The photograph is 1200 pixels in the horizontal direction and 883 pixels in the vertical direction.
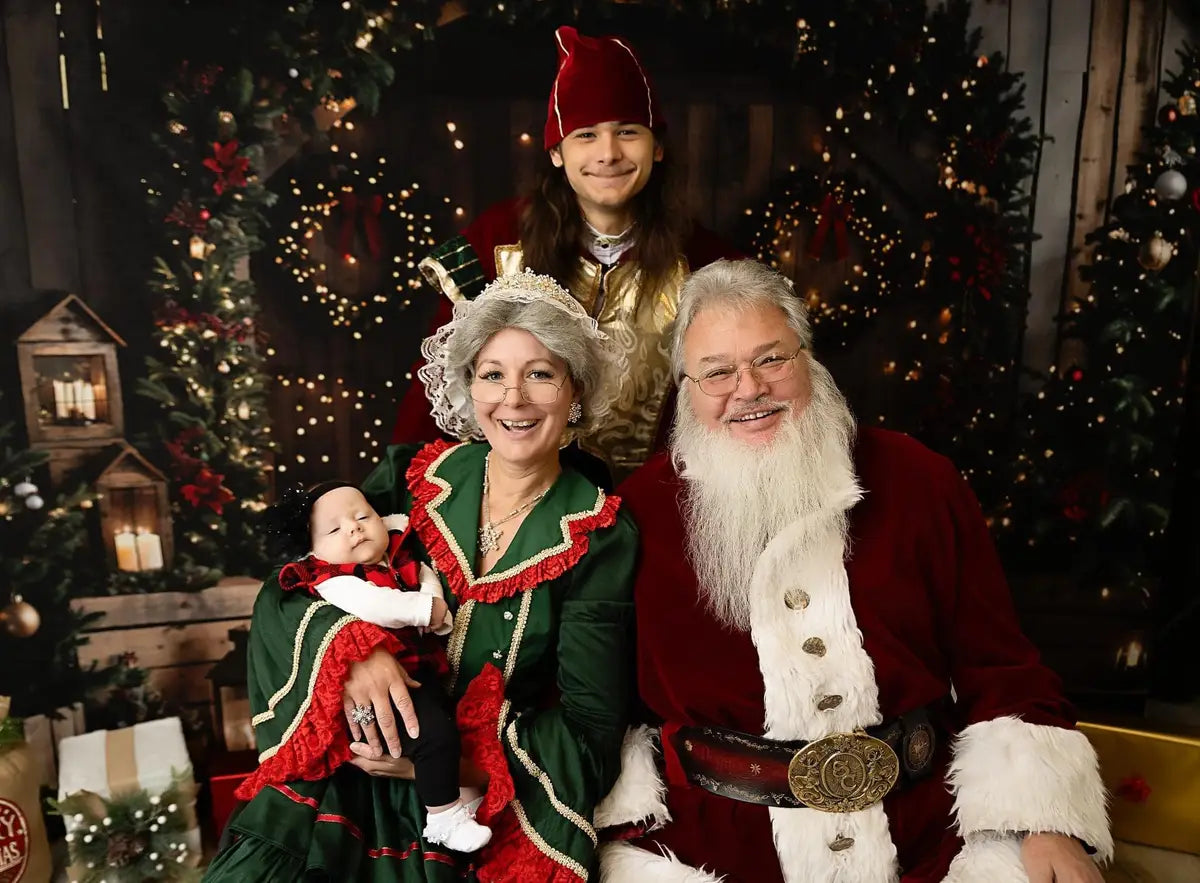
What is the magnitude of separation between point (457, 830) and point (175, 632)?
2003 millimetres

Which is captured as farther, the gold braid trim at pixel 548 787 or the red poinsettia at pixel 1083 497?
the red poinsettia at pixel 1083 497

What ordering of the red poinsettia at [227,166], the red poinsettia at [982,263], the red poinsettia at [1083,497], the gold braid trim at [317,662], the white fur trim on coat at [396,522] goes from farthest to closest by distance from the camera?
the red poinsettia at [1083,497] < the red poinsettia at [982,263] < the red poinsettia at [227,166] < the white fur trim on coat at [396,522] < the gold braid trim at [317,662]

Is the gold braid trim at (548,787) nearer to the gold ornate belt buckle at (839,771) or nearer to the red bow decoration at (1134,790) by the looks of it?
the gold ornate belt buckle at (839,771)

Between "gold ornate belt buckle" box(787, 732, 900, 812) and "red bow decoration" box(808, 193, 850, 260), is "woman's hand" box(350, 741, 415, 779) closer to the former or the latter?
"gold ornate belt buckle" box(787, 732, 900, 812)

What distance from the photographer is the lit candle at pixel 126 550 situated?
3131mm

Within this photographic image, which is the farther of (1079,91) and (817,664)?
(1079,91)

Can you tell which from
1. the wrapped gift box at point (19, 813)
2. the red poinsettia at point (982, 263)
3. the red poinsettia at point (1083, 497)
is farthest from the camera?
the red poinsettia at point (1083, 497)

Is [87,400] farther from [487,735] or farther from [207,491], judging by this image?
[487,735]

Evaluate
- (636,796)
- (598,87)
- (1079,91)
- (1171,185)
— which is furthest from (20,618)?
(1171,185)

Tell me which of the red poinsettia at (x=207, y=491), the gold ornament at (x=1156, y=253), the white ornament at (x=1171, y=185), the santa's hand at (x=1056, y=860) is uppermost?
the white ornament at (x=1171, y=185)

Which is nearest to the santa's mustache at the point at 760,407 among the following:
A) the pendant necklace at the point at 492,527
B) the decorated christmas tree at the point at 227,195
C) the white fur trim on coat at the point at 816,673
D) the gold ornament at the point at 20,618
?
the white fur trim on coat at the point at 816,673

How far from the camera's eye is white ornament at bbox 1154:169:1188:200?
3154 mm

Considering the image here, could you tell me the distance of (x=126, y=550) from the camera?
3141 millimetres

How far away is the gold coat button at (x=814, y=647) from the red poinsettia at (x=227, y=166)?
244 centimetres
